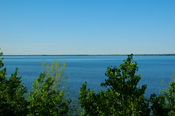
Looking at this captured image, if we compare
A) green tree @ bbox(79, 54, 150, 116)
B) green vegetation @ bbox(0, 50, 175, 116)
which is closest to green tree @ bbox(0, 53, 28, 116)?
green vegetation @ bbox(0, 50, 175, 116)

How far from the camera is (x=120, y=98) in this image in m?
15.1

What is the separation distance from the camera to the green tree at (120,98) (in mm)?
13906

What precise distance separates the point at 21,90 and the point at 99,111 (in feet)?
25.8

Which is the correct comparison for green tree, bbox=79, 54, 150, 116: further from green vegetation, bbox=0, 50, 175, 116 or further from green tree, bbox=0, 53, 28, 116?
green tree, bbox=0, 53, 28, 116

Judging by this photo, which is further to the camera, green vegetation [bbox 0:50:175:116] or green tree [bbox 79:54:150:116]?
green vegetation [bbox 0:50:175:116]

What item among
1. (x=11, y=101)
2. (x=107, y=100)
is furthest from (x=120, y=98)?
(x=11, y=101)

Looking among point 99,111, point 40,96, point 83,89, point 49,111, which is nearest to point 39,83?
point 40,96

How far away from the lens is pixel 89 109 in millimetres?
15852

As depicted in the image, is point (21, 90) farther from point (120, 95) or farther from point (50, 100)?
point (120, 95)

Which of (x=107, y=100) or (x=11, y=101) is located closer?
(x=107, y=100)

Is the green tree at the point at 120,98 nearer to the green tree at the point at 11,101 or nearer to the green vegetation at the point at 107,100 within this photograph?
the green vegetation at the point at 107,100

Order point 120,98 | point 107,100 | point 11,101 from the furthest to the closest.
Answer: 1. point 11,101
2. point 120,98
3. point 107,100

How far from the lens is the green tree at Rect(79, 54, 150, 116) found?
13.9 metres

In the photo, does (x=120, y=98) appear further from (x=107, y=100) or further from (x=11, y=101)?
(x=11, y=101)
